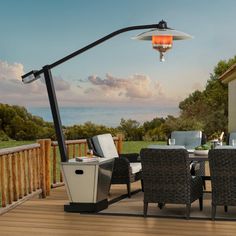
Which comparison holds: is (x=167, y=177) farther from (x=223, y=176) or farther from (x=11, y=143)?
(x=11, y=143)

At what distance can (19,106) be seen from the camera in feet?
81.9

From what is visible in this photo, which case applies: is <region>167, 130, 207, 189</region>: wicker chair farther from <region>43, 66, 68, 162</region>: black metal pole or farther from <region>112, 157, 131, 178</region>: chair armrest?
<region>43, 66, 68, 162</region>: black metal pole

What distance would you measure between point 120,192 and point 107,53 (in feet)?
55.7

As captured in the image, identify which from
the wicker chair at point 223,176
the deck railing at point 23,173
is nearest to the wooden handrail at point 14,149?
the deck railing at point 23,173

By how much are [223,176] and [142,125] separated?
51.6ft

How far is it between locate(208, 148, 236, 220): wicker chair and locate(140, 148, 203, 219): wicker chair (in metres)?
0.29

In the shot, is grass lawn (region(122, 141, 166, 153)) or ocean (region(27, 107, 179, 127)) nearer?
grass lawn (region(122, 141, 166, 153))

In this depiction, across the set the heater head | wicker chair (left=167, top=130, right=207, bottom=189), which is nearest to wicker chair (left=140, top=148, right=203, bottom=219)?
the heater head

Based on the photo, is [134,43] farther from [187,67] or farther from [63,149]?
[63,149]

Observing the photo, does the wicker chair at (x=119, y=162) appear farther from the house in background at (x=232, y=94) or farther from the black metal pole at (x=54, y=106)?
the house in background at (x=232, y=94)

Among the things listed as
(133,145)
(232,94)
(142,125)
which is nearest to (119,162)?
(232,94)

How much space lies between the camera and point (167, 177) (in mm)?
6809

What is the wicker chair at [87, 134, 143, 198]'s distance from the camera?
28.1ft

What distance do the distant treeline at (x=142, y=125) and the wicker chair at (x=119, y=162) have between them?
988 cm
